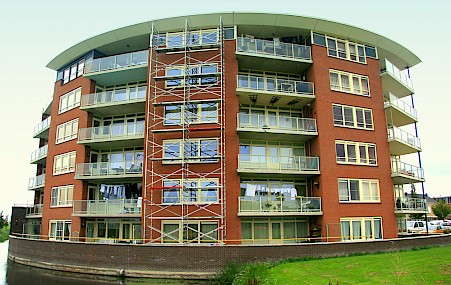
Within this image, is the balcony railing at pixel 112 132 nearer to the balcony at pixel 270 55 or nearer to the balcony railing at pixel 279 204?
the balcony at pixel 270 55

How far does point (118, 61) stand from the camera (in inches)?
1075

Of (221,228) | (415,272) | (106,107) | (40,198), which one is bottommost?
(415,272)

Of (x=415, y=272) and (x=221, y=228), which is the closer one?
(x=415, y=272)

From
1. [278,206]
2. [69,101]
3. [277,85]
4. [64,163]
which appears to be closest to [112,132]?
[64,163]

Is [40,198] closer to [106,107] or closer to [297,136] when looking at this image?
[106,107]

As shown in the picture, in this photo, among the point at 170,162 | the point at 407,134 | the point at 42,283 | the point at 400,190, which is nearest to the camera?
the point at 42,283

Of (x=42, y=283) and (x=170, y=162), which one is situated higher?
(x=170, y=162)

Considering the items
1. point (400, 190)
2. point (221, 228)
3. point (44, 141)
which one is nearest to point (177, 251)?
point (221, 228)

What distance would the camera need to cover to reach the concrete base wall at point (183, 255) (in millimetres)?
19875

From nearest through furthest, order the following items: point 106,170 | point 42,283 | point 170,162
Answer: point 42,283
point 170,162
point 106,170

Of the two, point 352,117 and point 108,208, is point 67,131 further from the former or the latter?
point 352,117

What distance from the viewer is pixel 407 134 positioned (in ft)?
96.4

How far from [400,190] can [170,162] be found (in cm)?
2105

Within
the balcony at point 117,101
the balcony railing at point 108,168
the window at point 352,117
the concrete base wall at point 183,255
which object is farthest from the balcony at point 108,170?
the window at point 352,117
